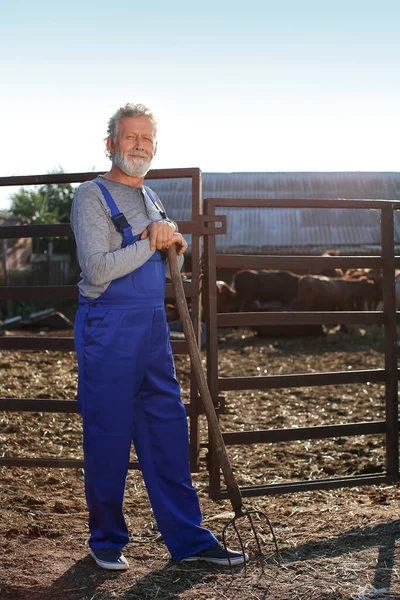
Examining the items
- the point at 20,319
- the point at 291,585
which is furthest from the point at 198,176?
the point at 20,319

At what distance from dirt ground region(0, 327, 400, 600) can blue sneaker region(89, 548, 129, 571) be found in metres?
0.04

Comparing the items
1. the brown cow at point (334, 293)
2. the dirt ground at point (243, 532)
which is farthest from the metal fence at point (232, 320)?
the brown cow at point (334, 293)

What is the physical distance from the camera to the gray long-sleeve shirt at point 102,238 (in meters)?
3.40

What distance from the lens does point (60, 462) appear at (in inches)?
188

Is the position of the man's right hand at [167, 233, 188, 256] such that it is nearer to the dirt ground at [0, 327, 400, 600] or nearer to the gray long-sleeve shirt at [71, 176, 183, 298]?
the gray long-sleeve shirt at [71, 176, 183, 298]

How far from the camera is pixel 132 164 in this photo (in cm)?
356

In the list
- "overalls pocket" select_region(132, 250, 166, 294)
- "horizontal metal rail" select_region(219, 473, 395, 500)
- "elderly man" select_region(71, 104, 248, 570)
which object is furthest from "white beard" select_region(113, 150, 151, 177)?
"horizontal metal rail" select_region(219, 473, 395, 500)

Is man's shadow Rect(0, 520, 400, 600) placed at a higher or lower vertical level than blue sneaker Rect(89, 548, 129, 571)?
lower

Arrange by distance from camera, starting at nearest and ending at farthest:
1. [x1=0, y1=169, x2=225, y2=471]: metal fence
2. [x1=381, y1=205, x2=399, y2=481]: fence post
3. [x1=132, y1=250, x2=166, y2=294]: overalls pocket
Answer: [x1=132, y1=250, x2=166, y2=294]: overalls pocket < [x1=0, y1=169, x2=225, y2=471]: metal fence < [x1=381, y1=205, x2=399, y2=481]: fence post

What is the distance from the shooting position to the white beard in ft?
11.7

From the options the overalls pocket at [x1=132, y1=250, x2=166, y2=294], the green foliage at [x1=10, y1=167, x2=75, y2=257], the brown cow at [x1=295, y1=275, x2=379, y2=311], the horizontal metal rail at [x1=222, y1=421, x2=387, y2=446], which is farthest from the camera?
the green foliage at [x1=10, y1=167, x2=75, y2=257]

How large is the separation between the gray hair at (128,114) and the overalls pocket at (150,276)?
0.61 m

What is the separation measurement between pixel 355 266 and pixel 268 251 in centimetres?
2248

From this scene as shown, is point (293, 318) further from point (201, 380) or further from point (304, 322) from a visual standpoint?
point (201, 380)
